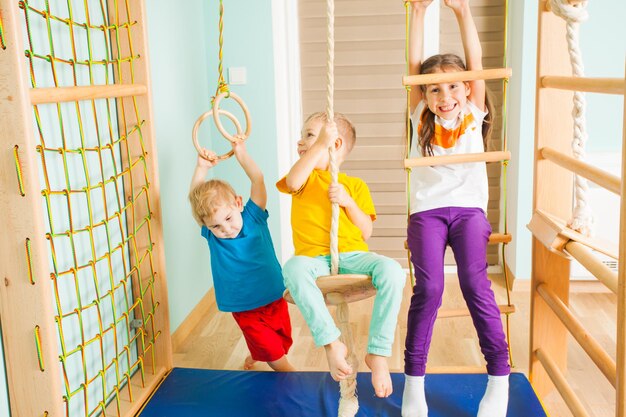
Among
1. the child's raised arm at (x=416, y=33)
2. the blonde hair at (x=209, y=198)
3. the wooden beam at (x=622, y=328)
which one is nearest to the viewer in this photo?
the wooden beam at (x=622, y=328)

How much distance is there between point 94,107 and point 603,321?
244cm

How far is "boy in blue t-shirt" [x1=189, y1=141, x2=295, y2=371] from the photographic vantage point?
100.0 inches

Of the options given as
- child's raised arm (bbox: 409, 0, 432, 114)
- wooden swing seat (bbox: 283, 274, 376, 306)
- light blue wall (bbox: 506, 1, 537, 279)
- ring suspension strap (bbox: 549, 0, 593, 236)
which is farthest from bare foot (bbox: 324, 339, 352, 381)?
light blue wall (bbox: 506, 1, 537, 279)

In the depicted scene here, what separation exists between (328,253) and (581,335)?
83cm

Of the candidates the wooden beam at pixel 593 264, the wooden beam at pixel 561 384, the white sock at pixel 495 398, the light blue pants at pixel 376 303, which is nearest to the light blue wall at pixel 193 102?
the light blue pants at pixel 376 303

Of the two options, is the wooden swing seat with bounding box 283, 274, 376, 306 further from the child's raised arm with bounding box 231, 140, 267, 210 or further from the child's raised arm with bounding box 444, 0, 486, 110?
the child's raised arm with bounding box 444, 0, 486, 110

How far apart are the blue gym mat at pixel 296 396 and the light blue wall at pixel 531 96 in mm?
1389

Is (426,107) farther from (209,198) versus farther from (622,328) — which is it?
→ (622,328)

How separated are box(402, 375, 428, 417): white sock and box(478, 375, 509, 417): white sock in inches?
7.2

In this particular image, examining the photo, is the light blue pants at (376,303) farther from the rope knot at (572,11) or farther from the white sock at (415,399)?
the rope knot at (572,11)

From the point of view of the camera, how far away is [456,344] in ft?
10.2

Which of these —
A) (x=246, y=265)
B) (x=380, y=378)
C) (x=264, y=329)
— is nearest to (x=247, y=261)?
(x=246, y=265)

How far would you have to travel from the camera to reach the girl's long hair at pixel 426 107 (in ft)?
7.82

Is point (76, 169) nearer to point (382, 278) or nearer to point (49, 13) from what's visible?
point (49, 13)
